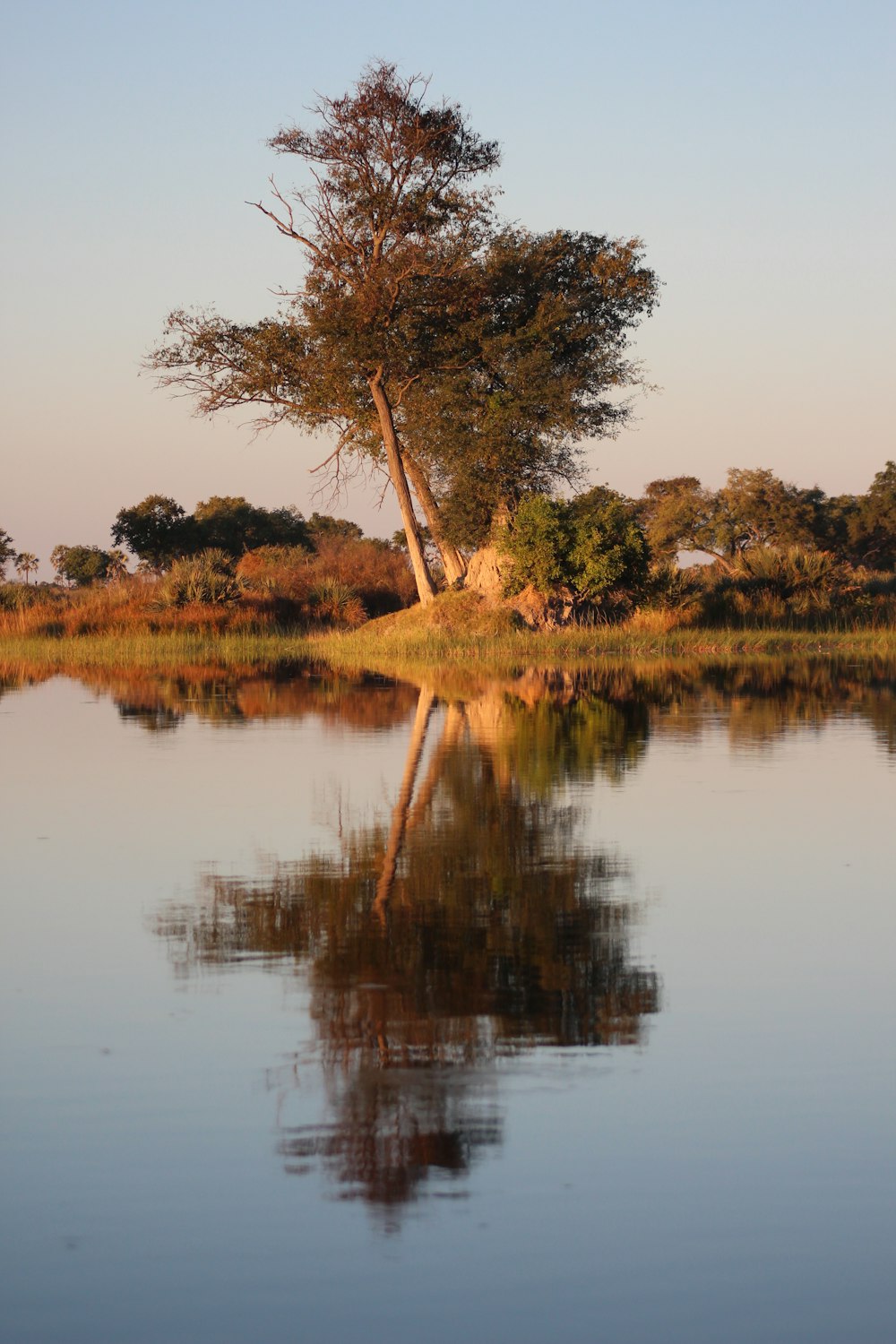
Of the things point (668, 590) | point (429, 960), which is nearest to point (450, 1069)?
point (429, 960)

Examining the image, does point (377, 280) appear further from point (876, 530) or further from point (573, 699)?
point (876, 530)

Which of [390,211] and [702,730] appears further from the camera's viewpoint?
[390,211]

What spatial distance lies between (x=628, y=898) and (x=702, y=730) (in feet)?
30.1

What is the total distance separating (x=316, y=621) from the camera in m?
42.5

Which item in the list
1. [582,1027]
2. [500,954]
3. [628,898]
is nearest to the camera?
[582,1027]

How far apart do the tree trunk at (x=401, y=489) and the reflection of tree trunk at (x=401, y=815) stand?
2102 cm

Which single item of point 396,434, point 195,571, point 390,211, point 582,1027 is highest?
point 390,211

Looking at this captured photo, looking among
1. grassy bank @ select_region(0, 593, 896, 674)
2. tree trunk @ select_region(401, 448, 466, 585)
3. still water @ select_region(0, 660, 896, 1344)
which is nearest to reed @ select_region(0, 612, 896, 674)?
grassy bank @ select_region(0, 593, 896, 674)

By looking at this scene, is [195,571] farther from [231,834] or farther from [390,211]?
[231,834]

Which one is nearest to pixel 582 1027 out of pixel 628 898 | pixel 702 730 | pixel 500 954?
pixel 500 954

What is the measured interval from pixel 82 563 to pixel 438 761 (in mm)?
72784

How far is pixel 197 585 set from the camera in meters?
38.8

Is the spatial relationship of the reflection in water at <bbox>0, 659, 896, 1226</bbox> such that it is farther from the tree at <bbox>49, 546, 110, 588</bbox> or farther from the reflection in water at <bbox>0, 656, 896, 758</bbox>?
the tree at <bbox>49, 546, 110, 588</bbox>

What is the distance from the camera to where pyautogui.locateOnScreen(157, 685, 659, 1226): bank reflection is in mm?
4293
